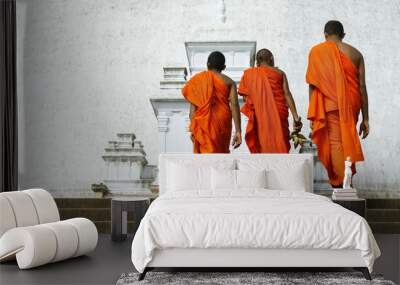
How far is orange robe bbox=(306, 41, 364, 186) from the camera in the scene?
6.45m

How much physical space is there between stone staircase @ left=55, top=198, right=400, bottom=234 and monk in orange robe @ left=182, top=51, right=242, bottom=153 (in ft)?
4.61

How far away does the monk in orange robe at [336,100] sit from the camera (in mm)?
6457

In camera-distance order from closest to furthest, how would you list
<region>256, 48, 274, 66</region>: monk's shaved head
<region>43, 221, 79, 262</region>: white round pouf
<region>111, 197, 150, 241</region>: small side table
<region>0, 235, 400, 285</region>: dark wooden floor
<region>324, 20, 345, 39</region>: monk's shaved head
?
<region>0, 235, 400, 285</region>: dark wooden floor → <region>43, 221, 79, 262</region>: white round pouf → <region>111, 197, 150, 241</region>: small side table → <region>324, 20, 345, 39</region>: monk's shaved head → <region>256, 48, 274, 66</region>: monk's shaved head

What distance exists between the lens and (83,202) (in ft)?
27.0

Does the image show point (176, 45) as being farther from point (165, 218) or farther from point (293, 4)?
point (165, 218)

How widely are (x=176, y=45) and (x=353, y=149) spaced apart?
3240 mm

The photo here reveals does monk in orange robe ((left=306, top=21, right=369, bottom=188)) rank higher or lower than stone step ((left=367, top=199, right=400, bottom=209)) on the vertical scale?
higher

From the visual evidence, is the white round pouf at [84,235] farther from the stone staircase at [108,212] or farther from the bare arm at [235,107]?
the bare arm at [235,107]

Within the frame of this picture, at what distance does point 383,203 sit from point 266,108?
259 cm

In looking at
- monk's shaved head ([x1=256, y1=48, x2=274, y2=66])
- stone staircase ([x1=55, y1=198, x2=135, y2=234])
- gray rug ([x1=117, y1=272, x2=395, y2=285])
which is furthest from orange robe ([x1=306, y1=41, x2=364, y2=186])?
stone staircase ([x1=55, y1=198, x2=135, y2=234])

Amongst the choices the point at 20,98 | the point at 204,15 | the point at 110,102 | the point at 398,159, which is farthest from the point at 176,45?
the point at 398,159

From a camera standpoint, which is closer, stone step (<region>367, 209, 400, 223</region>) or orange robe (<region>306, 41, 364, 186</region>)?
orange robe (<region>306, 41, 364, 186</region>)

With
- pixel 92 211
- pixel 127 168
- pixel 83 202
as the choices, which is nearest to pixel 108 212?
pixel 92 211

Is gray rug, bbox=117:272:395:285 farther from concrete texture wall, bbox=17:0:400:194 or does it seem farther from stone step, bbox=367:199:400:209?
concrete texture wall, bbox=17:0:400:194
